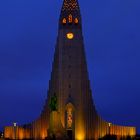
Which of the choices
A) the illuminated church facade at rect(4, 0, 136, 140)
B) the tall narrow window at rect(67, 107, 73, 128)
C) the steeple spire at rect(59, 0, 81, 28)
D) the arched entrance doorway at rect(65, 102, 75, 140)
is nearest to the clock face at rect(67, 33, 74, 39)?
the illuminated church facade at rect(4, 0, 136, 140)

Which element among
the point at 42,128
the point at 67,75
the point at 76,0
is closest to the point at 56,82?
the point at 67,75

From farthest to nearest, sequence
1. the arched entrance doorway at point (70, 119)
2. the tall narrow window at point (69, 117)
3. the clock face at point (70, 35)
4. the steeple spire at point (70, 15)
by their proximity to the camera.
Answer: the steeple spire at point (70, 15), the clock face at point (70, 35), the tall narrow window at point (69, 117), the arched entrance doorway at point (70, 119)

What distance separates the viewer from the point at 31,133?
5734 centimetres

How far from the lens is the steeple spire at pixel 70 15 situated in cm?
5784

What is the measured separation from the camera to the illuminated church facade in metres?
56.9

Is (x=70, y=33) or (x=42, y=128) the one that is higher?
(x=70, y=33)

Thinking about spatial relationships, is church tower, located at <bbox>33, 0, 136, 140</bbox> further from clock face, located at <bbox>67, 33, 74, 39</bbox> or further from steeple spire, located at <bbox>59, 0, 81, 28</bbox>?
steeple spire, located at <bbox>59, 0, 81, 28</bbox>

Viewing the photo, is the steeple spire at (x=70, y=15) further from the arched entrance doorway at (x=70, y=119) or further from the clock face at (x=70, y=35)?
the arched entrance doorway at (x=70, y=119)

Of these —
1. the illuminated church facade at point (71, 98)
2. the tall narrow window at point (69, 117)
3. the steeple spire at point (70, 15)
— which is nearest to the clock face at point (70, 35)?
the illuminated church facade at point (71, 98)

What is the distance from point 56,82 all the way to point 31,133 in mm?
6122

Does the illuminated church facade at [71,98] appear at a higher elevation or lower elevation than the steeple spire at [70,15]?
lower

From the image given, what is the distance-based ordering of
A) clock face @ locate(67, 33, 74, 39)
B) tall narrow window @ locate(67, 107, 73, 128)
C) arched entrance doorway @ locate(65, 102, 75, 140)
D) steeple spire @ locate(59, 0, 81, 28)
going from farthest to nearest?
steeple spire @ locate(59, 0, 81, 28) → clock face @ locate(67, 33, 74, 39) → tall narrow window @ locate(67, 107, 73, 128) → arched entrance doorway @ locate(65, 102, 75, 140)

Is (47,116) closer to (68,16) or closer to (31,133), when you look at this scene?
(31,133)

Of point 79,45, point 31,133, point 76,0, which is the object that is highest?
point 76,0
